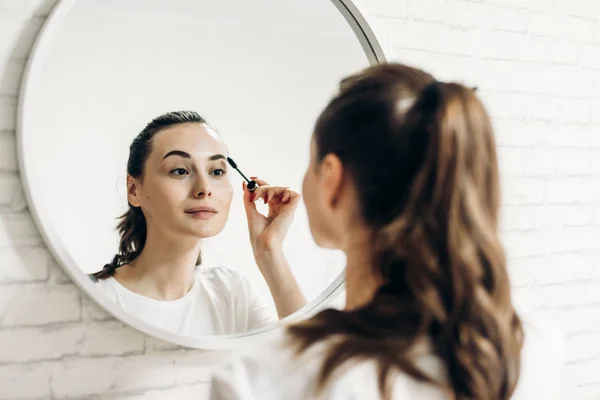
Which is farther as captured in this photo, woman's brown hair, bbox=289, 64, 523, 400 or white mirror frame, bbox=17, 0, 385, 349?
white mirror frame, bbox=17, 0, 385, 349

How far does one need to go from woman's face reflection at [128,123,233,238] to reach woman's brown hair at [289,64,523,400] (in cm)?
40

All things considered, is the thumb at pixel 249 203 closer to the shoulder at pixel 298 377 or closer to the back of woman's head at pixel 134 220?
the back of woman's head at pixel 134 220

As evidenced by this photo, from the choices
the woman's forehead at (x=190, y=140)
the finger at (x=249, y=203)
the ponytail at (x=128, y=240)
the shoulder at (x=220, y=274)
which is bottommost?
the shoulder at (x=220, y=274)

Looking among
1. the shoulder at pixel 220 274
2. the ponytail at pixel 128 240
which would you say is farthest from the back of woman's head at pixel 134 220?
the shoulder at pixel 220 274

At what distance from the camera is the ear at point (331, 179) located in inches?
36.3

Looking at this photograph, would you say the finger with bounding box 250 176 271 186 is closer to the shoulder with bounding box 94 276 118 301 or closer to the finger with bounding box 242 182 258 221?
the finger with bounding box 242 182 258 221

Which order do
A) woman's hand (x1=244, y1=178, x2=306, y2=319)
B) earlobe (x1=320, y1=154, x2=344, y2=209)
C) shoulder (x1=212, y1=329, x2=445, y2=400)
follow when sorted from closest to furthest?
shoulder (x1=212, y1=329, x2=445, y2=400) → earlobe (x1=320, y1=154, x2=344, y2=209) → woman's hand (x1=244, y1=178, x2=306, y2=319)

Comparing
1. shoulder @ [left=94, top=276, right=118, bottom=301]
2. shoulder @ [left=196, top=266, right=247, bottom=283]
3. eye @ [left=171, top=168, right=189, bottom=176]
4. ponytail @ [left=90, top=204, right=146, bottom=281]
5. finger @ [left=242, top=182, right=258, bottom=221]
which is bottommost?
shoulder @ [left=94, top=276, right=118, bottom=301]

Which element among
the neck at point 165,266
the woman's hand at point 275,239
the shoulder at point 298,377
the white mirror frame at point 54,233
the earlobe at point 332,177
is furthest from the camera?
Answer: the woman's hand at point 275,239

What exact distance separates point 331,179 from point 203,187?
37 centimetres

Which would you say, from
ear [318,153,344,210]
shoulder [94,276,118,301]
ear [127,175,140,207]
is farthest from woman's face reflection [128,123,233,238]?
ear [318,153,344,210]

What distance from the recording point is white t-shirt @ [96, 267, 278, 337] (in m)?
1.20

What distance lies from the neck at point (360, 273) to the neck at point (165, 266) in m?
0.38

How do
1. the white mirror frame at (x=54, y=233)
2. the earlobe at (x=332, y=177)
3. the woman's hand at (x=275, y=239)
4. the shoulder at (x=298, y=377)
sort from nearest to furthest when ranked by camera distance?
the shoulder at (x=298, y=377), the earlobe at (x=332, y=177), the white mirror frame at (x=54, y=233), the woman's hand at (x=275, y=239)
